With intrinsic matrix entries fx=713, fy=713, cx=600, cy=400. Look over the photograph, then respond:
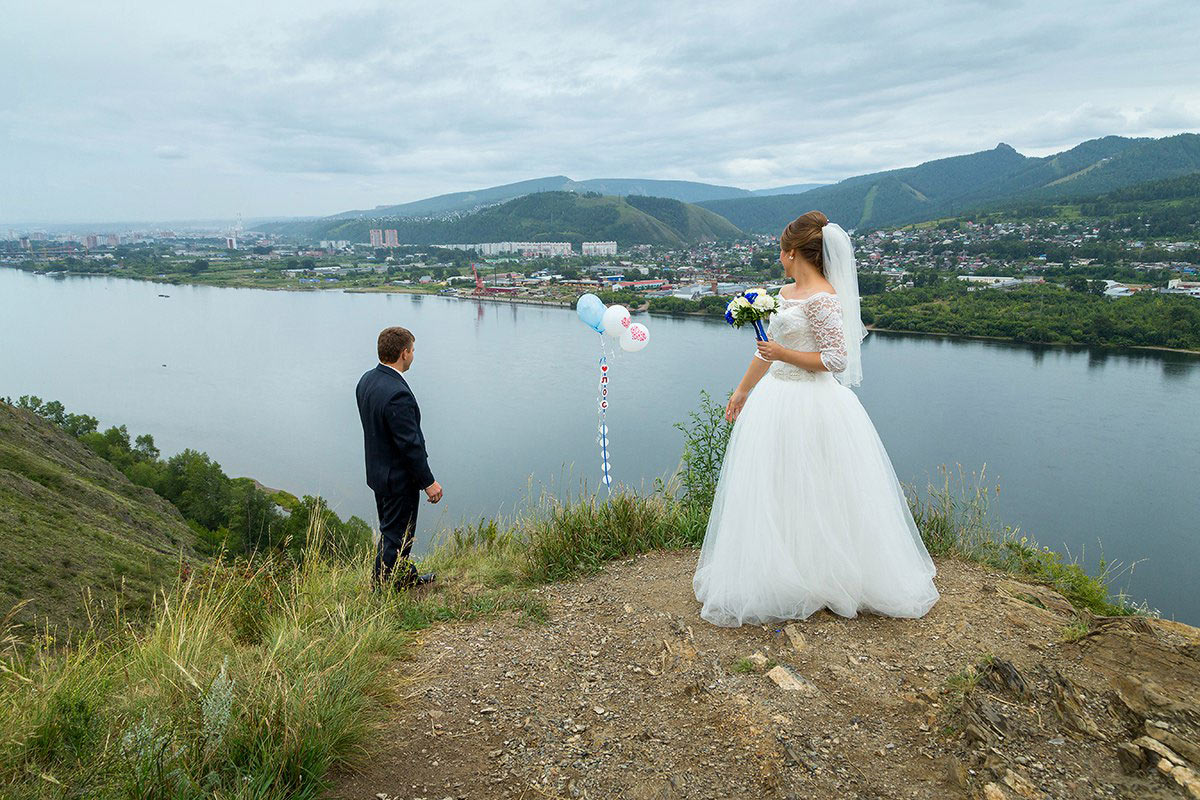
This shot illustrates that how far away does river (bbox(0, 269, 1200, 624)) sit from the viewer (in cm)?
1959

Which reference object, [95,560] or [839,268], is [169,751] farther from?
[95,560]

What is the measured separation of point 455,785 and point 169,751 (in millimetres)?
651

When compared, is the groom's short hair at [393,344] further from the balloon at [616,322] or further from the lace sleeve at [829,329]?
the balloon at [616,322]

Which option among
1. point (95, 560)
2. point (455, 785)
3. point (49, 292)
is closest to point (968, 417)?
point (95, 560)

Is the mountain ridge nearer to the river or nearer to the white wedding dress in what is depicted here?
the river

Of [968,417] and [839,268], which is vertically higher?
[839,268]

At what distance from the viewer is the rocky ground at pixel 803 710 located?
5.71 feet

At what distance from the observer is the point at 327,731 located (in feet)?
5.71

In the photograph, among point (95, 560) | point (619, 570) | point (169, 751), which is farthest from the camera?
point (95, 560)

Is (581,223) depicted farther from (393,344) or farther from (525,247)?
(393,344)

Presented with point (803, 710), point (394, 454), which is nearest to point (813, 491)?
point (803, 710)

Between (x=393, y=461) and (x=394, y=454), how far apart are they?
0.10 feet

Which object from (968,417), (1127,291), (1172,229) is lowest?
(968,417)

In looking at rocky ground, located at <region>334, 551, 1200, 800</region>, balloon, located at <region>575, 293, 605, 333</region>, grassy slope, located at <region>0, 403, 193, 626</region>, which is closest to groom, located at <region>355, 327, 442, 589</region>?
rocky ground, located at <region>334, 551, 1200, 800</region>
